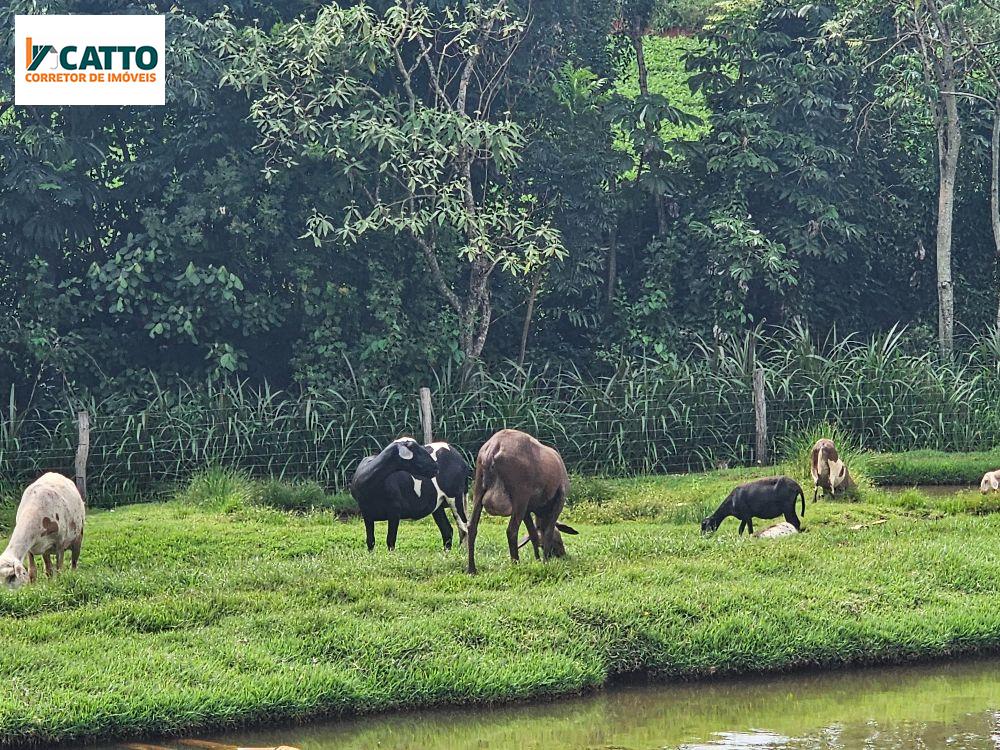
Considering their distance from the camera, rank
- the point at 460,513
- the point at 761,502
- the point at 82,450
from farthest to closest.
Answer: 1. the point at 82,450
2. the point at 761,502
3. the point at 460,513

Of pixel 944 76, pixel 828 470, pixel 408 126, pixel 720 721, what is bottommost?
pixel 720 721

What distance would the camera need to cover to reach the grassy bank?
7285 millimetres

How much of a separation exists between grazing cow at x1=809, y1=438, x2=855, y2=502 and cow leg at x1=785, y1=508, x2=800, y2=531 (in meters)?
1.78

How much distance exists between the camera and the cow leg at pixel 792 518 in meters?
11.7

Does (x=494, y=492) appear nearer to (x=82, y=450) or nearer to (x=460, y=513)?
(x=460, y=513)

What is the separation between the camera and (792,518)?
11703 mm

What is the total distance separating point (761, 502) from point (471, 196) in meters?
8.07

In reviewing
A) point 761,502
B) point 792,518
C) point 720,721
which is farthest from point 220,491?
point 720,721

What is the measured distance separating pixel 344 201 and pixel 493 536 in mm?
8159

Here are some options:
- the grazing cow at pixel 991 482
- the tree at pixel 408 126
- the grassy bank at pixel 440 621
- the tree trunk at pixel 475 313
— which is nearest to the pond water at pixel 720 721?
the grassy bank at pixel 440 621

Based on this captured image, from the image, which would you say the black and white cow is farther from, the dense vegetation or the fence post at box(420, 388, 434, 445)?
the dense vegetation

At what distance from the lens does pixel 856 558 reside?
33.1 feet

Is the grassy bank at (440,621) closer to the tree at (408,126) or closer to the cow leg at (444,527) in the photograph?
the cow leg at (444,527)

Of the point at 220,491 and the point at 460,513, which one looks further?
the point at 220,491
